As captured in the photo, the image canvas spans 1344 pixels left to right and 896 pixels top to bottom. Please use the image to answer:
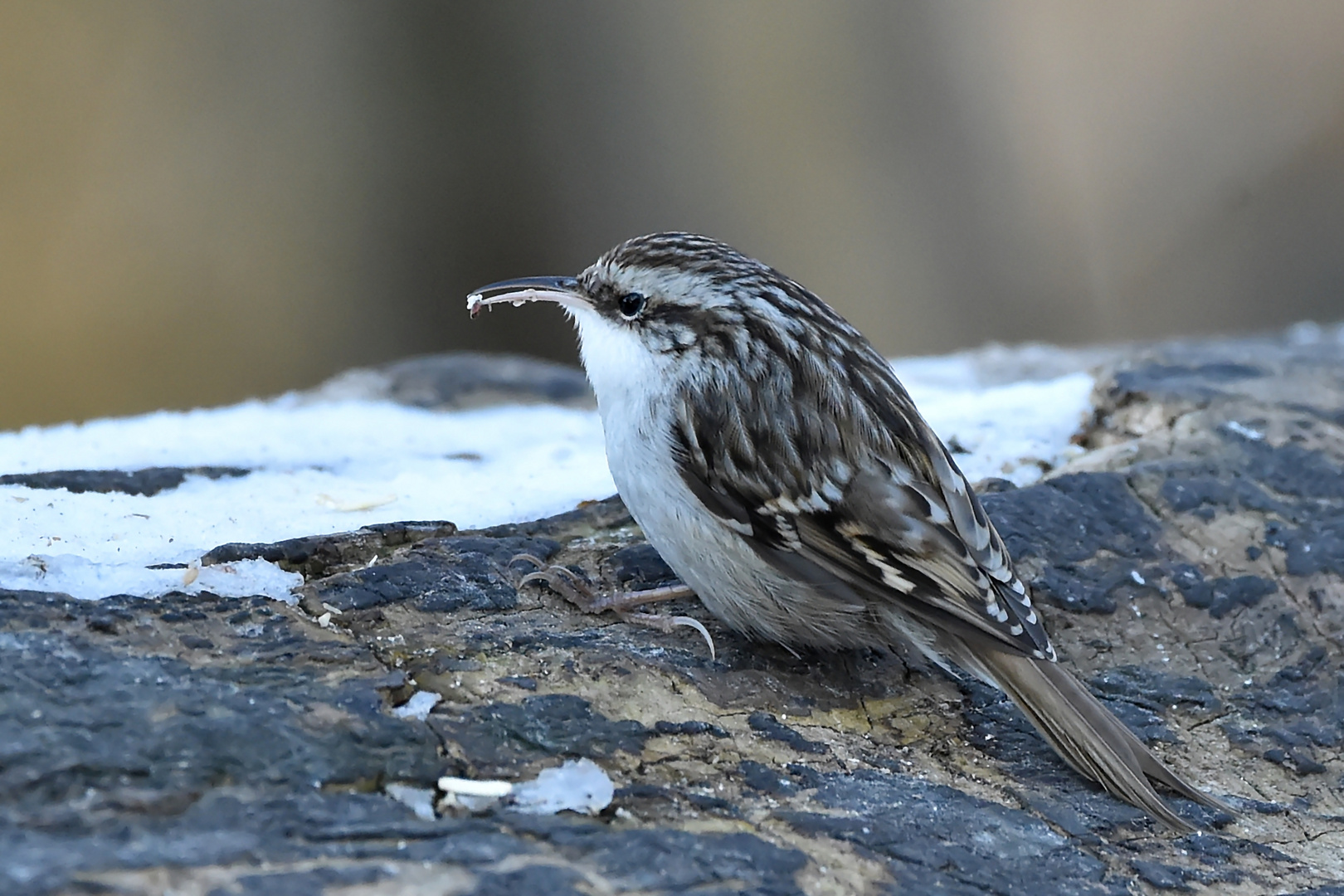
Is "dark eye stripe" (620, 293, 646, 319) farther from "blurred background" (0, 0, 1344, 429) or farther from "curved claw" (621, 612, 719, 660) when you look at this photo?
"blurred background" (0, 0, 1344, 429)

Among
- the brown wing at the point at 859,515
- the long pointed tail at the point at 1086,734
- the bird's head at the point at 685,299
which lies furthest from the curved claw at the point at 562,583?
the long pointed tail at the point at 1086,734

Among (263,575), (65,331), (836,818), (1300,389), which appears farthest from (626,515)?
(65,331)

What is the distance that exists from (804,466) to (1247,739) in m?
1.00

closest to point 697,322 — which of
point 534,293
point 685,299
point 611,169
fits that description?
point 685,299

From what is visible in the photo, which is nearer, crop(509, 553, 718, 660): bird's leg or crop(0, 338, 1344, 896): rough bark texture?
crop(0, 338, 1344, 896): rough bark texture

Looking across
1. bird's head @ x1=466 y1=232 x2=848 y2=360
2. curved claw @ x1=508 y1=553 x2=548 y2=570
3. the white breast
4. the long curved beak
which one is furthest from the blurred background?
the white breast

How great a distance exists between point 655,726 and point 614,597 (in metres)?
0.47

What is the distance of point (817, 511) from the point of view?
2443 millimetres

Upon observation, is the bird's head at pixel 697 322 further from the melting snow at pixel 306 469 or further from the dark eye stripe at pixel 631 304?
the melting snow at pixel 306 469

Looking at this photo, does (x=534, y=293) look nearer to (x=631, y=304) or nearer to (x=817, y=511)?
(x=631, y=304)

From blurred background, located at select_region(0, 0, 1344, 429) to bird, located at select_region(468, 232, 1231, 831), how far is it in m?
5.20

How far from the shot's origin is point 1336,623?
113 inches

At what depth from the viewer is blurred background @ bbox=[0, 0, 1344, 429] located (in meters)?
7.16

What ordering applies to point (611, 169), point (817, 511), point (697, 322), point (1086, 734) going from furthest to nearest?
1. point (611, 169)
2. point (697, 322)
3. point (817, 511)
4. point (1086, 734)
